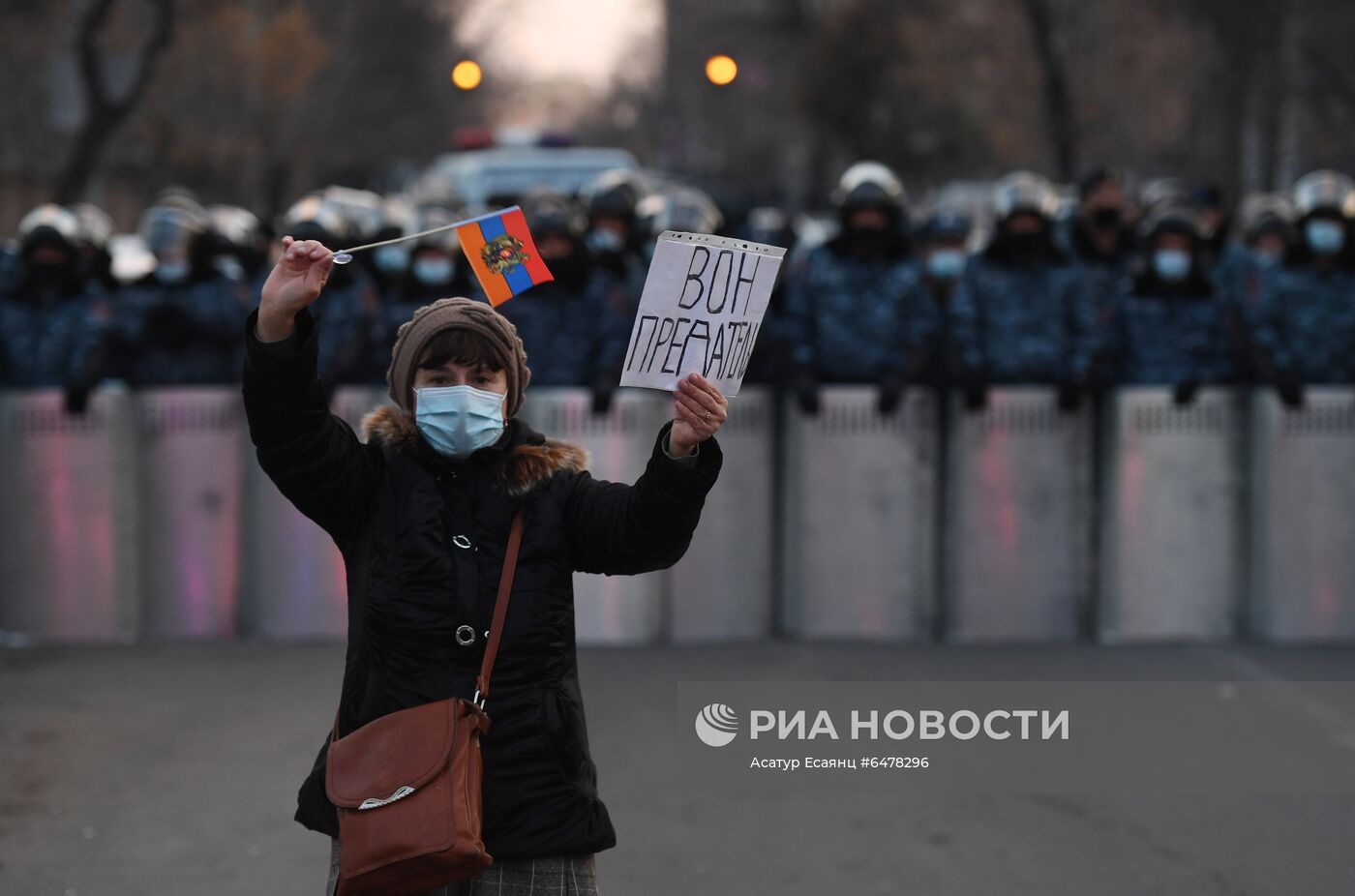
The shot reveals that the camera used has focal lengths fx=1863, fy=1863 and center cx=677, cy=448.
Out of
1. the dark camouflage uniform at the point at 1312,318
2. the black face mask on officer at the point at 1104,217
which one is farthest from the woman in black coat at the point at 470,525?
the black face mask on officer at the point at 1104,217

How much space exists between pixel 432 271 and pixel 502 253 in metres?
5.38

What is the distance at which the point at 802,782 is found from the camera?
22.2 ft

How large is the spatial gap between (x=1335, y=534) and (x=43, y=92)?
2845cm

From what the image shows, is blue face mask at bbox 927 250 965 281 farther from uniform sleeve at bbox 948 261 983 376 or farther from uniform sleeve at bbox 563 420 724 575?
uniform sleeve at bbox 563 420 724 575

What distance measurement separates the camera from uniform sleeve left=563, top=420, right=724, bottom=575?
382 cm

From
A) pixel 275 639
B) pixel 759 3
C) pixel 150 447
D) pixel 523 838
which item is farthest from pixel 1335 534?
pixel 759 3

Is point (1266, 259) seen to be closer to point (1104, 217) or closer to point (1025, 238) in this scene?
point (1104, 217)

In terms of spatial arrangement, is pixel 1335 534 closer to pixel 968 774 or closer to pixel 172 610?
pixel 968 774

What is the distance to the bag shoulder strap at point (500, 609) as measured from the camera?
3.74 meters

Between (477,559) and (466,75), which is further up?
(466,75)

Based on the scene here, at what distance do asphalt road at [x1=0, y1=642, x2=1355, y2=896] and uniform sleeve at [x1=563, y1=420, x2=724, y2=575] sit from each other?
6.76ft

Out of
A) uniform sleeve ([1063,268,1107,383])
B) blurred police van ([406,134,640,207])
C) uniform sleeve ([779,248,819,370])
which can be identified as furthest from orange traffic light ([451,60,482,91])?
uniform sleeve ([1063,268,1107,383])

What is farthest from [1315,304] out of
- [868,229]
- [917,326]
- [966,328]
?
[868,229]

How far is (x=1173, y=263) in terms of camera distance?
30.5 feet
